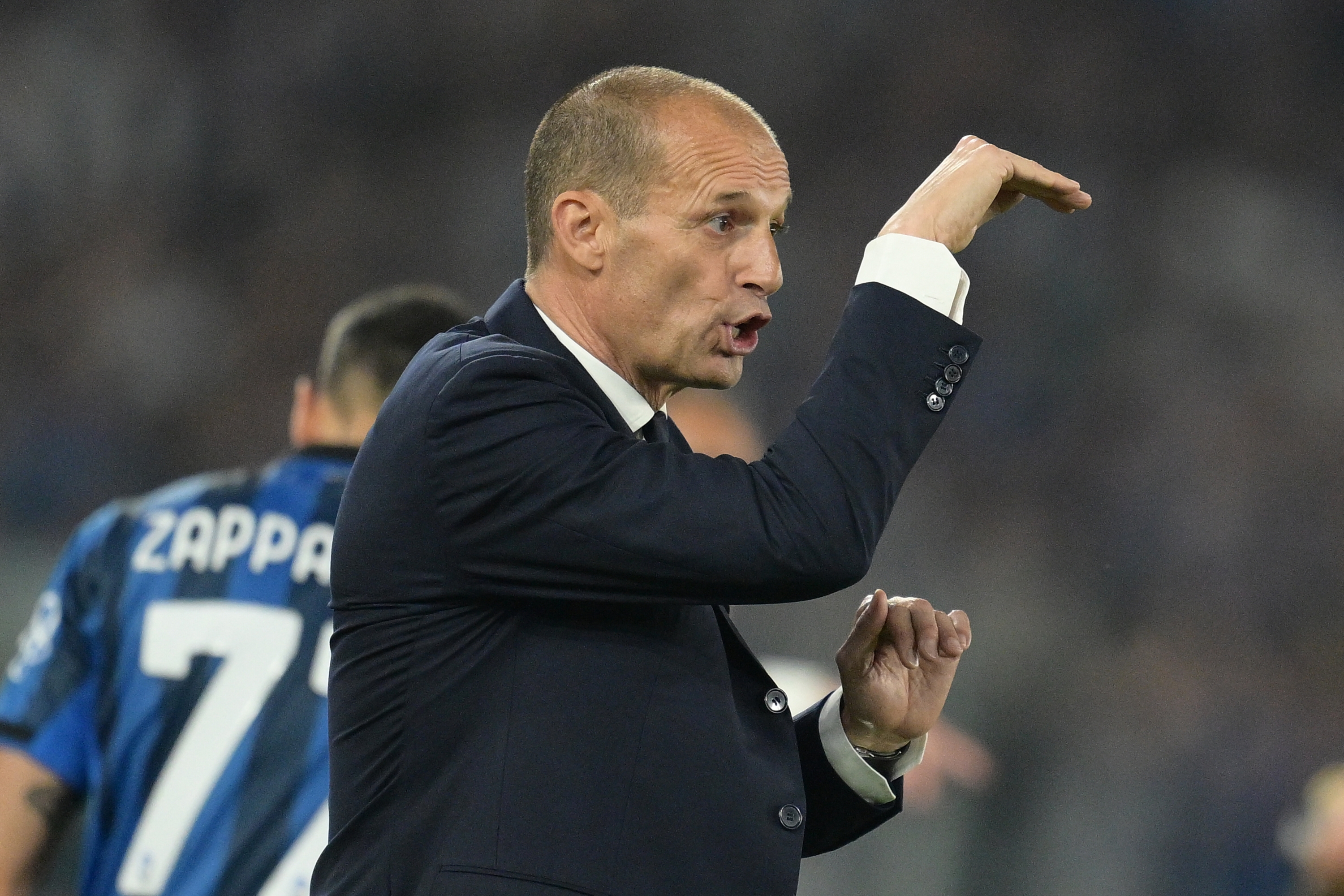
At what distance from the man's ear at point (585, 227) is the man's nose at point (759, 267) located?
0.38ft

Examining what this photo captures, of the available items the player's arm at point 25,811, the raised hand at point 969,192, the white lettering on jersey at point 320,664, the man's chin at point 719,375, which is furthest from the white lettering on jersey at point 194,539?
the raised hand at point 969,192

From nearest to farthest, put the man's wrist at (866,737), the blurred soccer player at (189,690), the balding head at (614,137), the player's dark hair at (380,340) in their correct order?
the balding head at (614,137) → the man's wrist at (866,737) → the blurred soccer player at (189,690) → the player's dark hair at (380,340)

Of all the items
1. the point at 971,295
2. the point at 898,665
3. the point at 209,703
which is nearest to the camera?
the point at 898,665

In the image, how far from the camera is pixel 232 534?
2195 mm

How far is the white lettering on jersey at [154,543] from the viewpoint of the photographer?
7.15 ft

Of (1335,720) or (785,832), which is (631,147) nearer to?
(785,832)

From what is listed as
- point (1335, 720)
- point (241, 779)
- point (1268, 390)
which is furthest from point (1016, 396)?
point (241, 779)

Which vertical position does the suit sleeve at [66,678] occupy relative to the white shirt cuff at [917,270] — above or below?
below

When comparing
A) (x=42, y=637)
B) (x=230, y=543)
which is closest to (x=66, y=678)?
(x=42, y=637)

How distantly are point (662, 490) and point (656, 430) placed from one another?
0.83 ft

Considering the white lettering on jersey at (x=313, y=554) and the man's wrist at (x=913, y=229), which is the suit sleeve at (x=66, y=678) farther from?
the man's wrist at (x=913, y=229)

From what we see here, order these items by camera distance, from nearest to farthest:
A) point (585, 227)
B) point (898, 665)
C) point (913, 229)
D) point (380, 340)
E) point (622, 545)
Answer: point (622, 545) < point (913, 229) < point (585, 227) < point (898, 665) < point (380, 340)

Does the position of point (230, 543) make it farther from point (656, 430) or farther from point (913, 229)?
point (913, 229)

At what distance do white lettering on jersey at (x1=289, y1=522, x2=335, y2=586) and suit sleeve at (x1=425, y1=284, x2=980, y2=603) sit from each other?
1196mm
